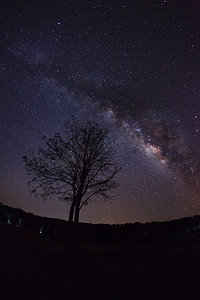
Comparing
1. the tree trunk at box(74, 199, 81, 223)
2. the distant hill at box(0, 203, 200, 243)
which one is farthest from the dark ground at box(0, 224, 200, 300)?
the distant hill at box(0, 203, 200, 243)

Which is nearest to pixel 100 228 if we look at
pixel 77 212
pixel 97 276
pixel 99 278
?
pixel 77 212

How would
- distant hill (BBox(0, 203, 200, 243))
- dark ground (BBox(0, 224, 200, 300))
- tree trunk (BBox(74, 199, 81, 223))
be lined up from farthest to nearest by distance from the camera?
distant hill (BBox(0, 203, 200, 243)) → tree trunk (BBox(74, 199, 81, 223)) → dark ground (BBox(0, 224, 200, 300))

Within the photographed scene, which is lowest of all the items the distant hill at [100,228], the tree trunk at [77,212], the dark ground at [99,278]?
the dark ground at [99,278]

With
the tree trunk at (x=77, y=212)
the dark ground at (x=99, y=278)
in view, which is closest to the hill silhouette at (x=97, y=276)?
the dark ground at (x=99, y=278)

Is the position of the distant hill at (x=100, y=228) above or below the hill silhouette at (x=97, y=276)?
above

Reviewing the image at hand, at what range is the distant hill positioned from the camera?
21.3m

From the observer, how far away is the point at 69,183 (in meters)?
22.3

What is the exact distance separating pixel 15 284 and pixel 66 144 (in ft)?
53.0

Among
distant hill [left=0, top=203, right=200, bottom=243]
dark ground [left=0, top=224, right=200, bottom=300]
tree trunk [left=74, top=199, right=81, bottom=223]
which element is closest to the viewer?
dark ground [left=0, top=224, right=200, bottom=300]

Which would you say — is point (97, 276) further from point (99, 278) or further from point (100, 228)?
point (100, 228)

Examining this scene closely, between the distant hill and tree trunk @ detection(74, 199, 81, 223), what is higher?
tree trunk @ detection(74, 199, 81, 223)

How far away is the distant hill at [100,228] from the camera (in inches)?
837

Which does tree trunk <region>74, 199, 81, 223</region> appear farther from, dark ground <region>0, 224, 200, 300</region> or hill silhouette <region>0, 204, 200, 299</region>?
Result: dark ground <region>0, 224, 200, 300</region>

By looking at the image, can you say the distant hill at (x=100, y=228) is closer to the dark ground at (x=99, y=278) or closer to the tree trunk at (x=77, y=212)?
the tree trunk at (x=77, y=212)
